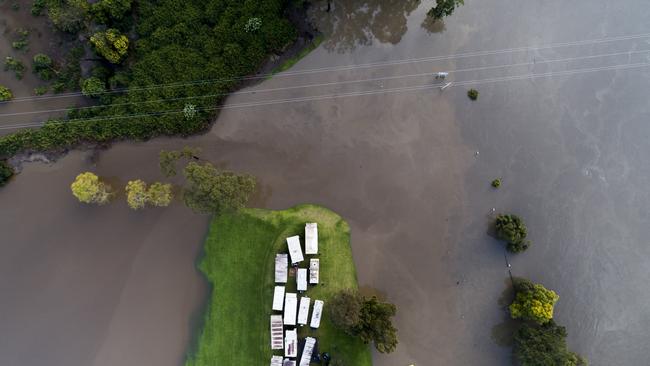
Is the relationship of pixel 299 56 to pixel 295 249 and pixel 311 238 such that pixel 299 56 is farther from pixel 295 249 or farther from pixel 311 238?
pixel 295 249

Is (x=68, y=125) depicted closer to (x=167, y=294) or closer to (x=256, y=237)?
(x=167, y=294)

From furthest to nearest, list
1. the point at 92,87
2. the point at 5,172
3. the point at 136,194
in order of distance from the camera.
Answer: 1. the point at 92,87
2. the point at 5,172
3. the point at 136,194

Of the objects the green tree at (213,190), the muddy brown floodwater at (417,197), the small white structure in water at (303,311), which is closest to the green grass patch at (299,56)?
the muddy brown floodwater at (417,197)

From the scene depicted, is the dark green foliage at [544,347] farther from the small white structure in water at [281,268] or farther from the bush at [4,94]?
the bush at [4,94]

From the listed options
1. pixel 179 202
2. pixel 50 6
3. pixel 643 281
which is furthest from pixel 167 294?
pixel 643 281

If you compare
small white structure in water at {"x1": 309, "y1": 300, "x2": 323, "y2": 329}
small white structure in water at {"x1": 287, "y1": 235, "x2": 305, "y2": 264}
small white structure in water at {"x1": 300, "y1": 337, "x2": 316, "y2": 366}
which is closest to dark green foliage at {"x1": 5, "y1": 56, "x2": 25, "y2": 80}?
small white structure in water at {"x1": 287, "y1": 235, "x2": 305, "y2": 264}

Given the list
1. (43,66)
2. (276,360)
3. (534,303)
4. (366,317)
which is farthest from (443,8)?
(43,66)
